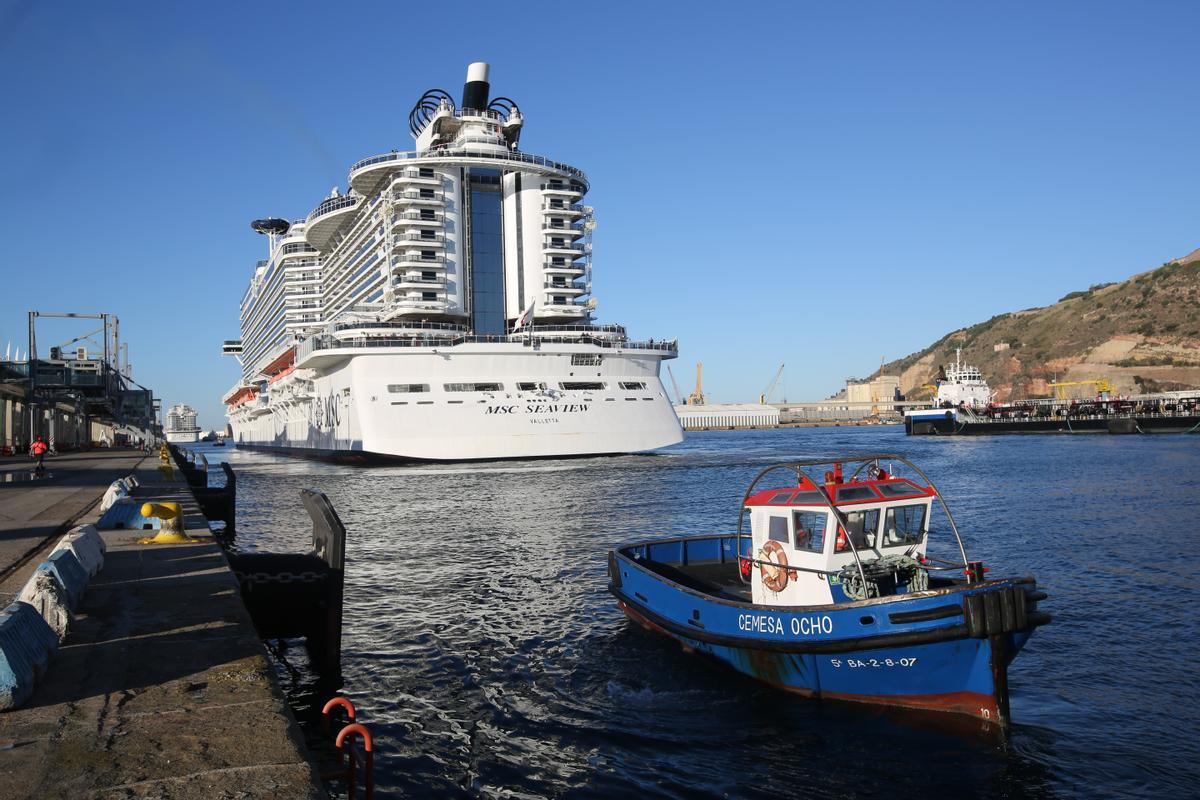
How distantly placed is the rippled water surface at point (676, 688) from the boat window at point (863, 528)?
2.25 metres

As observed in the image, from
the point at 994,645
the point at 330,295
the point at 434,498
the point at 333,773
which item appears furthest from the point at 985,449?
the point at 333,773

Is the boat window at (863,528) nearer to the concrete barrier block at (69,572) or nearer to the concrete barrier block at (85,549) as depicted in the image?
the concrete barrier block at (69,572)

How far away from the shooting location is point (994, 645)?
33.2 ft

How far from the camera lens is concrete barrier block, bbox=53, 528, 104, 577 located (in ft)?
35.1

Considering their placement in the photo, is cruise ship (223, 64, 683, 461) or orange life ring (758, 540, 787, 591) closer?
orange life ring (758, 540, 787, 591)

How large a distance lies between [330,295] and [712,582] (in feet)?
251

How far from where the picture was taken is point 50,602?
8.43m

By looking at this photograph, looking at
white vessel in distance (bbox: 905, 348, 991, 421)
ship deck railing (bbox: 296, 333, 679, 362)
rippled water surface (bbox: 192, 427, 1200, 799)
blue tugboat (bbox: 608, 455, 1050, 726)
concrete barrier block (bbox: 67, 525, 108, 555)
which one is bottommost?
rippled water surface (bbox: 192, 427, 1200, 799)

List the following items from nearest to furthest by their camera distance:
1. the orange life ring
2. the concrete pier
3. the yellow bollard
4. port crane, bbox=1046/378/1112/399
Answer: the concrete pier → the orange life ring → the yellow bollard → port crane, bbox=1046/378/1112/399

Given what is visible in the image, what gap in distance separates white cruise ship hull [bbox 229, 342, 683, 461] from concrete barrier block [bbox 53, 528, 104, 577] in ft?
132

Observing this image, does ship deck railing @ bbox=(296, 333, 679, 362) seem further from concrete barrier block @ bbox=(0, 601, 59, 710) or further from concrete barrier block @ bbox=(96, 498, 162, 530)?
concrete barrier block @ bbox=(0, 601, 59, 710)

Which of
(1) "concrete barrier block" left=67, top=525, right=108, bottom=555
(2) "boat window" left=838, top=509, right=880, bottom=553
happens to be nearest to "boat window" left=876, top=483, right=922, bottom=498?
(2) "boat window" left=838, top=509, right=880, bottom=553

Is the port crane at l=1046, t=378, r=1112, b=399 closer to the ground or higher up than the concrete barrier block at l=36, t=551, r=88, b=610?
higher up

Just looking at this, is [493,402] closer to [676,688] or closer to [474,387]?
[474,387]
